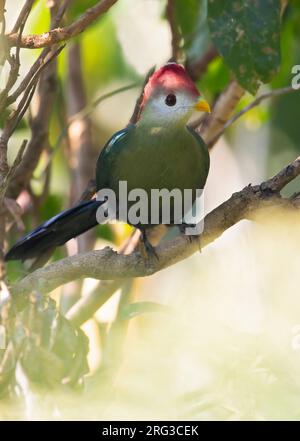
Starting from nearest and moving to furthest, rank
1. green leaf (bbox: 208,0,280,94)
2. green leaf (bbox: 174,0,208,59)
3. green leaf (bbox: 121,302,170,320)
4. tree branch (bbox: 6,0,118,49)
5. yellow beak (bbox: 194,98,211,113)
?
1. tree branch (bbox: 6,0,118,49)
2. green leaf (bbox: 121,302,170,320)
3. green leaf (bbox: 208,0,280,94)
4. yellow beak (bbox: 194,98,211,113)
5. green leaf (bbox: 174,0,208,59)

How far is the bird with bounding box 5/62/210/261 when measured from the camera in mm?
2730

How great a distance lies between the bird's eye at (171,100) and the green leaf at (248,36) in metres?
0.29

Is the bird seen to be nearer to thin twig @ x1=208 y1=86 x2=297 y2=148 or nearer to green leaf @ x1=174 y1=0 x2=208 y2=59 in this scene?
thin twig @ x1=208 y1=86 x2=297 y2=148

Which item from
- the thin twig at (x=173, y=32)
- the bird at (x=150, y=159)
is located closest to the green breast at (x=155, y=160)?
the bird at (x=150, y=159)

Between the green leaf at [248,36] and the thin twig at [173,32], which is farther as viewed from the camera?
the thin twig at [173,32]

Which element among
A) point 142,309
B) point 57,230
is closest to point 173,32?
point 57,230

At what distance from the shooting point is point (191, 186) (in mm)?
2758

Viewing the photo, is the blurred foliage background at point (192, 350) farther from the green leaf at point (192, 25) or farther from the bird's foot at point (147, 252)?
the green leaf at point (192, 25)

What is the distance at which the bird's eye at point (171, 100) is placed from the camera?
8.90 feet

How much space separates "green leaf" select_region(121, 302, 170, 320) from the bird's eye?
74 centimetres

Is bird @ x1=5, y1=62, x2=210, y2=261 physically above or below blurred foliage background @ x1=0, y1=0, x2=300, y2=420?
above

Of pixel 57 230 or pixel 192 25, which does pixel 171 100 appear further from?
pixel 192 25

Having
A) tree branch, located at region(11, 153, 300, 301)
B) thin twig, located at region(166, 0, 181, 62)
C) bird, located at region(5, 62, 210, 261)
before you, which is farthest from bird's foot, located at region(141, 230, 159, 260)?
A: thin twig, located at region(166, 0, 181, 62)
